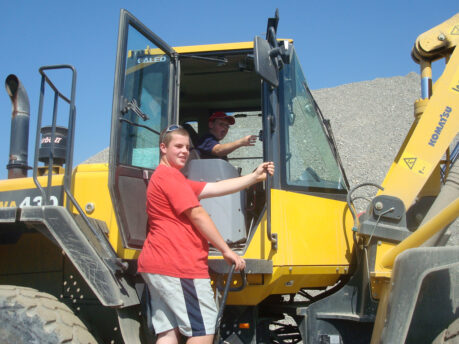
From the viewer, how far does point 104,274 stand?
3020 millimetres

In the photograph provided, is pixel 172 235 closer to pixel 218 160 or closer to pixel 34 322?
pixel 34 322

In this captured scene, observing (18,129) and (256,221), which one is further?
(18,129)

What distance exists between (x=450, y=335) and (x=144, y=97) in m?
2.51

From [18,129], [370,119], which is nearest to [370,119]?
[370,119]

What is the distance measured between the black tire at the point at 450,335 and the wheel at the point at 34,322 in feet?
6.55

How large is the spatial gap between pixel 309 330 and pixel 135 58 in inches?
88.3

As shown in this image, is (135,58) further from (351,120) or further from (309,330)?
(351,120)

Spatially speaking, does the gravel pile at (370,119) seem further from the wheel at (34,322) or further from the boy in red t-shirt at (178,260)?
the wheel at (34,322)

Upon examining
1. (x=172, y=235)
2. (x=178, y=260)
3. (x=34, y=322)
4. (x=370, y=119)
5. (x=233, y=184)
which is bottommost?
(x=34, y=322)

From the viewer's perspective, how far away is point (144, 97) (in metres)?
3.77

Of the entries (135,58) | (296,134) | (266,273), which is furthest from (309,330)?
(135,58)

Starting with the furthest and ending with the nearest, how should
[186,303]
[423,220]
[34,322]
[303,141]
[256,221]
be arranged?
[303,141], [256,221], [423,220], [34,322], [186,303]

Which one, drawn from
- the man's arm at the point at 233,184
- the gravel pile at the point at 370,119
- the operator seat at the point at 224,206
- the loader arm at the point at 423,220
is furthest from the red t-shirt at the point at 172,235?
the gravel pile at the point at 370,119

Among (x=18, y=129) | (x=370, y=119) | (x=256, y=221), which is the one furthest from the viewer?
(x=370, y=119)
